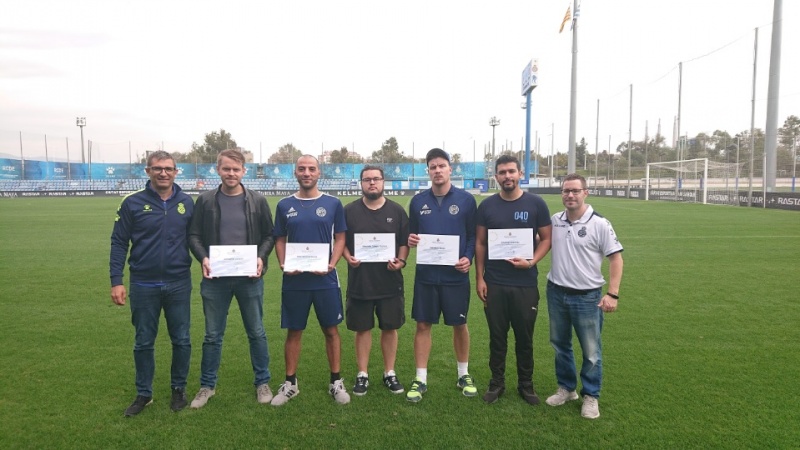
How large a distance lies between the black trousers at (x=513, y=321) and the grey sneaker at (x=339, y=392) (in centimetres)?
125

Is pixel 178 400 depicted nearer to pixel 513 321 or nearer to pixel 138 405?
pixel 138 405

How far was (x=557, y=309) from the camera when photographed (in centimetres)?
393

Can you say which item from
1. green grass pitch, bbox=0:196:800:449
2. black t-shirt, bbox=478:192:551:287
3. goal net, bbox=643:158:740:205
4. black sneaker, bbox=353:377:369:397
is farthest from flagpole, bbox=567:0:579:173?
black sneaker, bbox=353:377:369:397

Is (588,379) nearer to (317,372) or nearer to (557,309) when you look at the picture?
(557,309)

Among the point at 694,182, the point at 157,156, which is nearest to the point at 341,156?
the point at 694,182

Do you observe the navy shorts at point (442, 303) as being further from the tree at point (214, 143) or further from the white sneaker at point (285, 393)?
the tree at point (214, 143)

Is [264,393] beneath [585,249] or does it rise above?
beneath

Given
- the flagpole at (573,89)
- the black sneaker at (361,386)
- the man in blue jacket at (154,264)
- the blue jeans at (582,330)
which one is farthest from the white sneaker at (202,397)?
the flagpole at (573,89)

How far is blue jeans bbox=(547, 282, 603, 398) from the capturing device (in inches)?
148

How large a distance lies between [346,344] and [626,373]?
2.91 metres

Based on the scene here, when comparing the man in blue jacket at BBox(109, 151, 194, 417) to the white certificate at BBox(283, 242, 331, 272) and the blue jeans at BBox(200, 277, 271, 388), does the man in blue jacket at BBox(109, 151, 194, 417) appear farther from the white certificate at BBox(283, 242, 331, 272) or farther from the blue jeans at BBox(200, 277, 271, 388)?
the white certificate at BBox(283, 242, 331, 272)

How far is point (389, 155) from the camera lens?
65375mm

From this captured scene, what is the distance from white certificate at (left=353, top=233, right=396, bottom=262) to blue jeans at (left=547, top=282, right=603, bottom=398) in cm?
141

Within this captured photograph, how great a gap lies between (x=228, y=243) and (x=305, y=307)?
834mm
